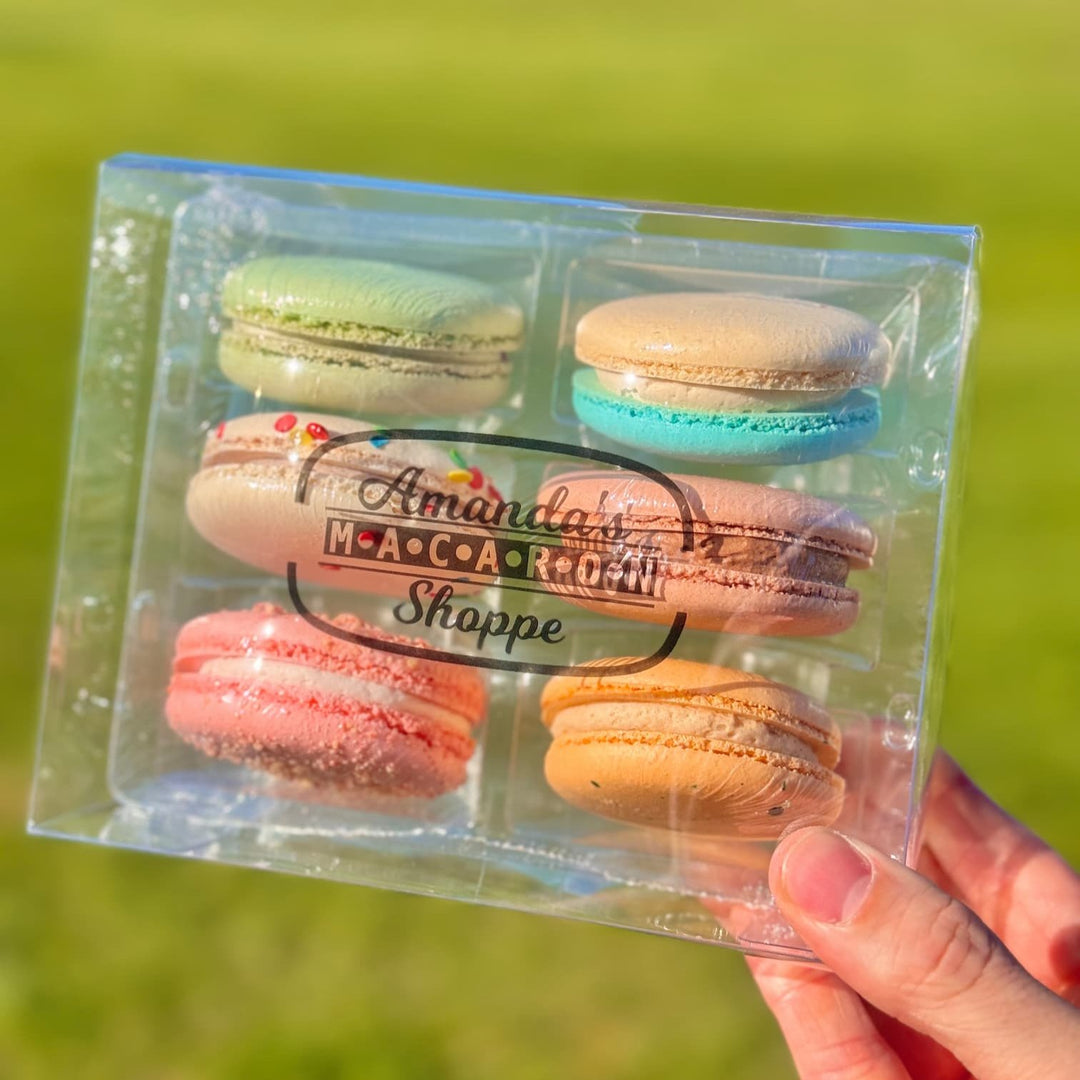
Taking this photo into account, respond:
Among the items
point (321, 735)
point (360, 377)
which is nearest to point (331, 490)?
point (360, 377)

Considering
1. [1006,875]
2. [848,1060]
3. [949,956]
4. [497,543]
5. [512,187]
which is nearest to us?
[949,956]

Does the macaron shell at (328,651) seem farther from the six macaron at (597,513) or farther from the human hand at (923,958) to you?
the human hand at (923,958)

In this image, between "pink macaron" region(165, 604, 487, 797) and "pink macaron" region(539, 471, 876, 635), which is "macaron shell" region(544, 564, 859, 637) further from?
"pink macaron" region(165, 604, 487, 797)

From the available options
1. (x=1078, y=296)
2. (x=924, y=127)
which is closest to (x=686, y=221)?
(x=1078, y=296)

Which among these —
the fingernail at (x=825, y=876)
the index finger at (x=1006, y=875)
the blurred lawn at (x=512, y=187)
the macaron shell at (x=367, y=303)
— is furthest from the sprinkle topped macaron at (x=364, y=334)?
the blurred lawn at (x=512, y=187)

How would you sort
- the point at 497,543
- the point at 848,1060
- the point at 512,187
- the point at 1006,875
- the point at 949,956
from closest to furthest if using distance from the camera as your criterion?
1. the point at 949,956
2. the point at 497,543
3. the point at 848,1060
4. the point at 1006,875
5. the point at 512,187

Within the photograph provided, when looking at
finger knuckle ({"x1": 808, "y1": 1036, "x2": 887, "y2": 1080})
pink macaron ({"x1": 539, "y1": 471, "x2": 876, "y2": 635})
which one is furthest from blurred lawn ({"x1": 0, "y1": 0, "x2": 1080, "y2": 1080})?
pink macaron ({"x1": 539, "y1": 471, "x2": 876, "y2": 635})

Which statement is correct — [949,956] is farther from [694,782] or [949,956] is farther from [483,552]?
[483,552]
